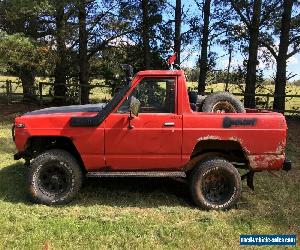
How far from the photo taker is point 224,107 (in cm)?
743

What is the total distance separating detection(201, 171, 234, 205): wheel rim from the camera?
275 inches

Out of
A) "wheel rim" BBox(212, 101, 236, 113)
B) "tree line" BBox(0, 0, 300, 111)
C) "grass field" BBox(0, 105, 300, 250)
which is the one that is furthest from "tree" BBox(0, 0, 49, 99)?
"wheel rim" BBox(212, 101, 236, 113)

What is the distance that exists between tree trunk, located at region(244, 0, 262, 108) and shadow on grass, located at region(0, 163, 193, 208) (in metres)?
11.9

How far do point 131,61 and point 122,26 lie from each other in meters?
2.01

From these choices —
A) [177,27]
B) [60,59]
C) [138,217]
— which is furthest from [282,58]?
[138,217]

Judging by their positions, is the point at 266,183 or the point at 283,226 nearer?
the point at 283,226

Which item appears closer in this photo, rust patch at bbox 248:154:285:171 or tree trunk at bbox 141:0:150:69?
rust patch at bbox 248:154:285:171

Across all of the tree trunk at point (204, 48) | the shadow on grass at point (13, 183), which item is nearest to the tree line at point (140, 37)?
the tree trunk at point (204, 48)

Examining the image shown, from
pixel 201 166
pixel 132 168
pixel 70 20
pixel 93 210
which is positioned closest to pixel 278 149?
pixel 201 166

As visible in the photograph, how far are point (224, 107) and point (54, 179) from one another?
119 inches

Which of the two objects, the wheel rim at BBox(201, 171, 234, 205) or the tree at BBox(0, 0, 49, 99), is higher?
the tree at BBox(0, 0, 49, 99)

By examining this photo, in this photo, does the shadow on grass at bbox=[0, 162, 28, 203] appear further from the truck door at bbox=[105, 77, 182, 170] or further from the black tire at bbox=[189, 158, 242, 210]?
the black tire at bbox=[189, 158, 242, 210]

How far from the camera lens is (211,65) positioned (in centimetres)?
2272

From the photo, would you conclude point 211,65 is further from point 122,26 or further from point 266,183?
point 266,183
